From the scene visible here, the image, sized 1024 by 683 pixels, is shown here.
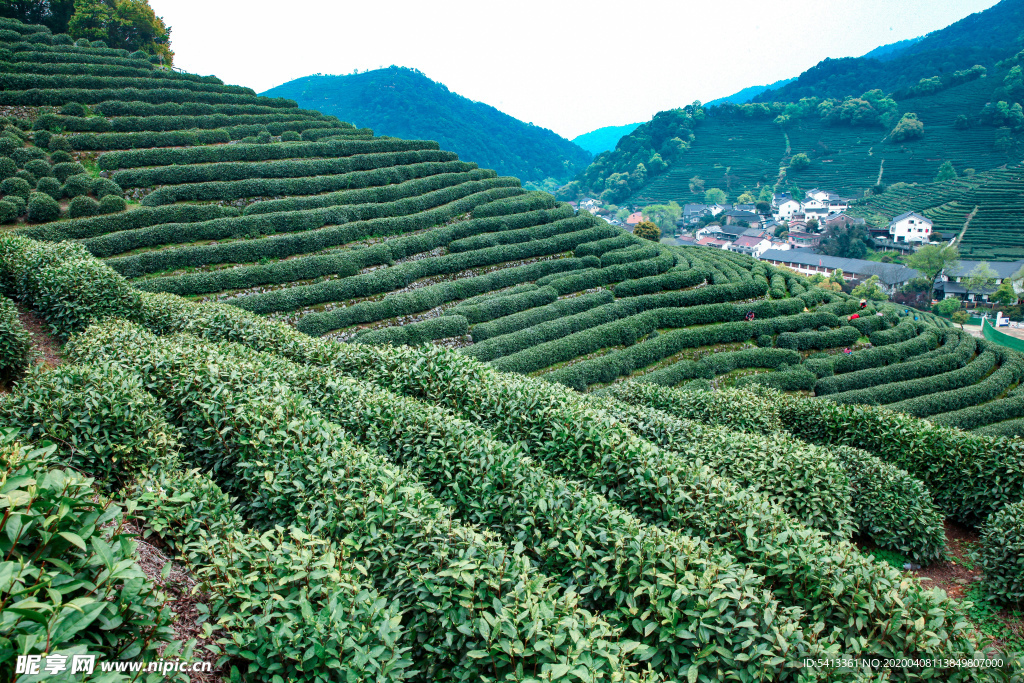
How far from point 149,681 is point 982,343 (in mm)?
40037

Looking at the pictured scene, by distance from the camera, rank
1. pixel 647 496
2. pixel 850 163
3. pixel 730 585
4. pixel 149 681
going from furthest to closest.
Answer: pixel 850 163
pixel 647 496
pixel 730 585
pixel 149 681

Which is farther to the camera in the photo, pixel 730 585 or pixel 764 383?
pixel 764 383

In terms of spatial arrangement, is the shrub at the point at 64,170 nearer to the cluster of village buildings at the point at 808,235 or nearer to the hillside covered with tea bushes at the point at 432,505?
the hillside covered with tea bushes at the point at 432,505

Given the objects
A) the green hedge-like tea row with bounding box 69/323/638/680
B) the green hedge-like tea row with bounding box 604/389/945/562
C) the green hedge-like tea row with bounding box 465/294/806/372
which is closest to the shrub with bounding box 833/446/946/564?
the green hedge-like tea row with bounding box 604/389/945/562

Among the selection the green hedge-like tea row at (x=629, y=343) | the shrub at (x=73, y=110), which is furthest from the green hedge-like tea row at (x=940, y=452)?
the shrub at (x=73, y=110)

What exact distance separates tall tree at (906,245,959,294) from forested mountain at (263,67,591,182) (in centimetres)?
12562

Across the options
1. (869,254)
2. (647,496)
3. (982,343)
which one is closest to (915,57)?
(869,254)

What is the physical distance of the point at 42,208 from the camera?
22.4 metres

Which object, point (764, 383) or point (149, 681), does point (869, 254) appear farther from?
point (149, 681)

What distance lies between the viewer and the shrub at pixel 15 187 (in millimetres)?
22938

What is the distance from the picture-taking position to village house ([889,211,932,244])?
76.8m

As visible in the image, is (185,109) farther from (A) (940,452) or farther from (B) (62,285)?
(A) (940,452)

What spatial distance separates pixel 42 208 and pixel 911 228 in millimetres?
100258

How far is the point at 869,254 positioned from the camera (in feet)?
259
